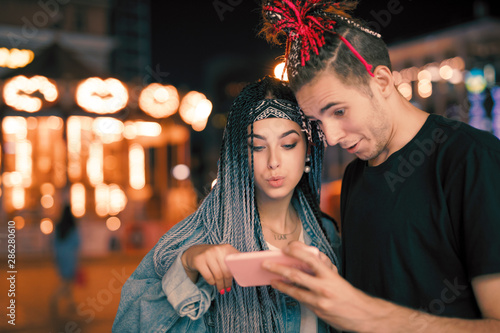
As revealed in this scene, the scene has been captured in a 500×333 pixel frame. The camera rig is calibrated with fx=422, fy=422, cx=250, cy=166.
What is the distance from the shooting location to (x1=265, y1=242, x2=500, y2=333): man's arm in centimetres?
108

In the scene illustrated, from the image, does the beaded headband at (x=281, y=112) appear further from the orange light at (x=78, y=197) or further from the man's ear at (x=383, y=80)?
the orange light at (x=78, y=197)

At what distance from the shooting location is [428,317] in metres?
1.14

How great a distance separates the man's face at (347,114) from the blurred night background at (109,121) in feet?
16.8

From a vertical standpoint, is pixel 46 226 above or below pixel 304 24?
below

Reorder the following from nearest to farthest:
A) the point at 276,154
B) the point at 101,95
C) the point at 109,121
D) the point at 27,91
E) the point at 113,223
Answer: the point at 276,154 → the point at 27,91 → the point at 101,95 → the point at 113,223 → the point at 109,121

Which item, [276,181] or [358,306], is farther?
[276,181]

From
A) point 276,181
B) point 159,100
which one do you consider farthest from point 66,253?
point 276,181

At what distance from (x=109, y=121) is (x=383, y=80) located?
8812 millimetres

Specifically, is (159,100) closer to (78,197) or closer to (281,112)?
(78,197)

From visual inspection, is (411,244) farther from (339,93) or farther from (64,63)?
(64,63)

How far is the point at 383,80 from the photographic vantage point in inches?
57.6

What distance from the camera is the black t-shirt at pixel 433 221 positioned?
1173 millimetres

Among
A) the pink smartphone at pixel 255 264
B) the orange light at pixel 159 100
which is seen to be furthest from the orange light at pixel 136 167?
the pink smartphone at pixel 255 264

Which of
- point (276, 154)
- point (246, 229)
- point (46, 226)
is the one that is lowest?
point (46, 226)
